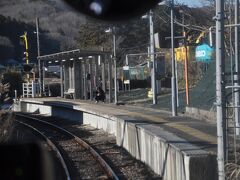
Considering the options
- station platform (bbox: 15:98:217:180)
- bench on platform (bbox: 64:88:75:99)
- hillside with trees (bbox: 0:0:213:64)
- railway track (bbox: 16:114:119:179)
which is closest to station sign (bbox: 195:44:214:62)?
hillside with trees (bbox: 0:0:213:64)

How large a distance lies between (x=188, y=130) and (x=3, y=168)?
837 cm

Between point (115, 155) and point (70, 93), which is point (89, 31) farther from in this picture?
point (115, 155)

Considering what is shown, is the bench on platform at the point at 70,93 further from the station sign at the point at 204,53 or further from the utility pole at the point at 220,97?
the utility pole at the point at 220,97

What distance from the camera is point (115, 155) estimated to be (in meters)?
17.6

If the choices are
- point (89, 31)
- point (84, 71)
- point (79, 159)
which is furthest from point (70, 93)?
point (79, 159)

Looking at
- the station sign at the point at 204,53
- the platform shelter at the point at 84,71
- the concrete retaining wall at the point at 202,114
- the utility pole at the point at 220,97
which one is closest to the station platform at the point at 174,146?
the concrete retaining wall at the point at 202,114

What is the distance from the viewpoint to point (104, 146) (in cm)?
2038

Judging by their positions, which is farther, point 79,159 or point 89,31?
point 89,31

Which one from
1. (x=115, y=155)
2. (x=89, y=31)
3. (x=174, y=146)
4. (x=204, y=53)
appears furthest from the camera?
(x=89, y=31)

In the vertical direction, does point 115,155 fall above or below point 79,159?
above

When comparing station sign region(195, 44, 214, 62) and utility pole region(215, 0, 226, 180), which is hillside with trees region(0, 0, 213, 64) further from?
utility pole region(215, 0, 226, 180)

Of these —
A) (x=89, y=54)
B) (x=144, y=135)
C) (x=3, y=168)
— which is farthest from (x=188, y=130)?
(x=89, y=54)

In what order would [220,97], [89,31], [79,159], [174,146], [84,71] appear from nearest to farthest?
[220,97], [174,146], [79,159], [84,71], [89,31]

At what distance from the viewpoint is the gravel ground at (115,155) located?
44.4ft
